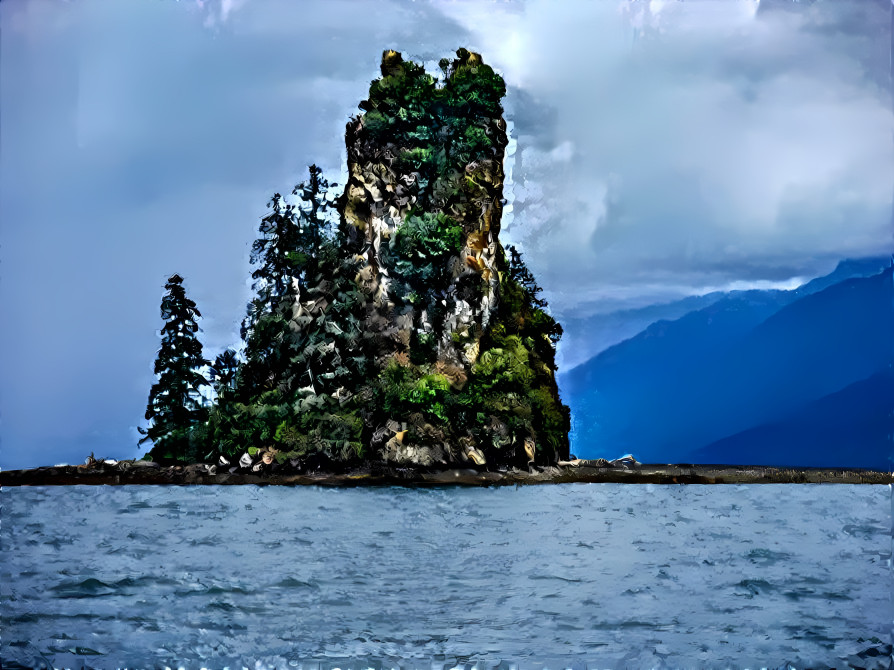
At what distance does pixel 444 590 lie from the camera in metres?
12.7

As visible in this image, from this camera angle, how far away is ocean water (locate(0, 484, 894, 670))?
9.62m

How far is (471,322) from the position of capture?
1687 inches

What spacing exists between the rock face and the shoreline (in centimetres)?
145

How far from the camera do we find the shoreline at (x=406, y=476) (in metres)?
37.8

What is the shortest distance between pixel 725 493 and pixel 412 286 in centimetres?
1610

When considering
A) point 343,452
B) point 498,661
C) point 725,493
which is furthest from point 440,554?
point 343,452

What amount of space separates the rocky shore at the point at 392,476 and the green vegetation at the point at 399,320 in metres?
0.94

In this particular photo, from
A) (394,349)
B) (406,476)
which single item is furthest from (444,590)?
(394,349)

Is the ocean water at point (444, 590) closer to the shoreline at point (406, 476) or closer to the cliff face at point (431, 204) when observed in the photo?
the shoreline at point (406, 476)

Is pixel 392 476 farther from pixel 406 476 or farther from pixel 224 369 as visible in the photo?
pixel 224 369

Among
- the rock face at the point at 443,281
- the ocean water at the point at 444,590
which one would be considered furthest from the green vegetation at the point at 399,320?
the ocean water at the point at 444,590

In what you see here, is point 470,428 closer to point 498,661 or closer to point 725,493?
point 725,493

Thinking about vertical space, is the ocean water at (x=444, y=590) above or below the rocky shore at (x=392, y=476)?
below

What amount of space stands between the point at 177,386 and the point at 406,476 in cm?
1150
